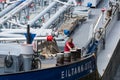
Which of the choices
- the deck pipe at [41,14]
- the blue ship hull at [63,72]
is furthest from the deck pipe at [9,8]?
the blue ship hull at [63,72]

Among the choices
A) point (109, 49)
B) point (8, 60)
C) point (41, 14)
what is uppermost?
point (41, 14)

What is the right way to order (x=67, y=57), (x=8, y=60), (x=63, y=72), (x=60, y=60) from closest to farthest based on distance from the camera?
(x=8, y=60) → (x=63, y=72) → (x=60, y=60) → (x=67, y=57)

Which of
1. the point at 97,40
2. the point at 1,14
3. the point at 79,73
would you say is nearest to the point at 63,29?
the point at 97,40

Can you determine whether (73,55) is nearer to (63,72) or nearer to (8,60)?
(63,72)

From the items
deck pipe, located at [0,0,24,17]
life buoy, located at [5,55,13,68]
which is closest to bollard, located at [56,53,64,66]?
life buoy, located at [5,55,13,68]

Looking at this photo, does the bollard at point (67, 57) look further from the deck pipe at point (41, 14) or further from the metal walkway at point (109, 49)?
the deck pipe at point (41, 14)

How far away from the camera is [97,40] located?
16.4m

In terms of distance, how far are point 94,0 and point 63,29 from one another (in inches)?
206

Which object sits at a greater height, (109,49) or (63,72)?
(63,72)

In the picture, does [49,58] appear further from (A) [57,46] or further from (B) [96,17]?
(B) [96,17]

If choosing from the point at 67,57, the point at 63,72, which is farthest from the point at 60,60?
the point at 63,72

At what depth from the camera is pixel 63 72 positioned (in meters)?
12.8

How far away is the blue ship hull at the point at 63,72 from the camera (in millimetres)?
11789

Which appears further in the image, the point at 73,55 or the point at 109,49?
the point at 109,49
